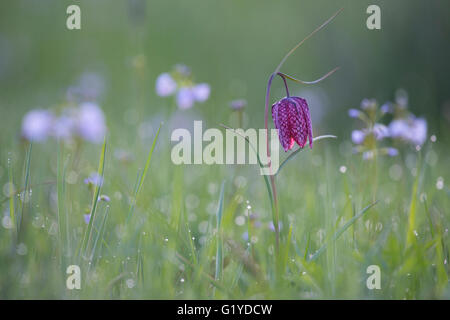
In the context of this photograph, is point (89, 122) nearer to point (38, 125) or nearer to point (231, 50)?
point (38, 125)

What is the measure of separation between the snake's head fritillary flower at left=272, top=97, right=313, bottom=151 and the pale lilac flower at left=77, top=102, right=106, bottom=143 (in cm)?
99

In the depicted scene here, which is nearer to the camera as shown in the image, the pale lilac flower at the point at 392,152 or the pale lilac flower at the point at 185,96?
the pale lilac flower at the point at 392,152

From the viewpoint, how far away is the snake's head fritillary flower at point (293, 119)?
104 cm

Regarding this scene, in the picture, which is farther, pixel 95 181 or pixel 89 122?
pixel 89 122

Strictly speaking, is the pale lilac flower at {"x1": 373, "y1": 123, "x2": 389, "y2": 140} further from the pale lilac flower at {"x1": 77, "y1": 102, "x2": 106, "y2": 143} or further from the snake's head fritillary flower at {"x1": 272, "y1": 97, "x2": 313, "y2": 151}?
the pale lilac flower at {"x1": 77, "y1": 102, "x2": 106, "y2": 143}

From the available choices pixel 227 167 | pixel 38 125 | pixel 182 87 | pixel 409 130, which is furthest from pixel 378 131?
pixel 38 125

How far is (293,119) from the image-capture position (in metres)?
1.05

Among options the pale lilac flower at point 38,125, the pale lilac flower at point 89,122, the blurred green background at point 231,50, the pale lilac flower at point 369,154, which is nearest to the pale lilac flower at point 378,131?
the pale lilac flower at point 369,154

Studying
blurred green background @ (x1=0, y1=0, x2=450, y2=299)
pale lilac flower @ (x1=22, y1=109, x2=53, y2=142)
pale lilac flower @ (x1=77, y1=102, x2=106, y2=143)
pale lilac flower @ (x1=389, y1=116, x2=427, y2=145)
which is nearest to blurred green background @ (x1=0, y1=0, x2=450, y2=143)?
blurred green background @ (x1=0, y1=0, x2=450, y2=299)

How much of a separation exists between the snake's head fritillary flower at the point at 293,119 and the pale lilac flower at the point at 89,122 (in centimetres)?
99

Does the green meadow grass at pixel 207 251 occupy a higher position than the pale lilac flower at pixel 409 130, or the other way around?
the pale lilac flower at pixel 409 130

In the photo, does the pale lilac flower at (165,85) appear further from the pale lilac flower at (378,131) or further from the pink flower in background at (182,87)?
the pale lilac flower at (378,131)

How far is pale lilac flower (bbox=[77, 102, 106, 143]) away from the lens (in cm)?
179

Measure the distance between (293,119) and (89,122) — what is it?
3.44 ft
